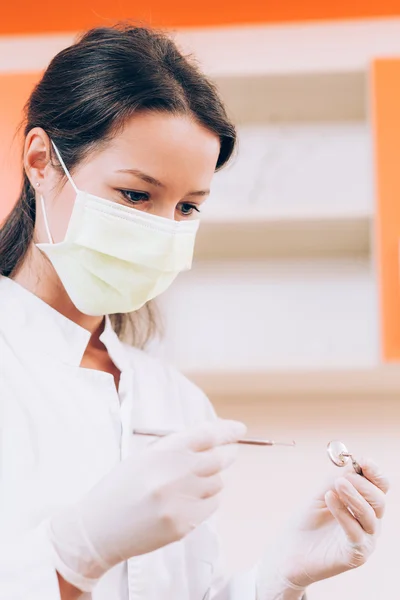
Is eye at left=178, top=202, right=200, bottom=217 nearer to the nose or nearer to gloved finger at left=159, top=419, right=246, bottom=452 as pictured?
the nose

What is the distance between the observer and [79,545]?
2.85ft

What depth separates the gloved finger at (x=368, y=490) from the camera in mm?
1126

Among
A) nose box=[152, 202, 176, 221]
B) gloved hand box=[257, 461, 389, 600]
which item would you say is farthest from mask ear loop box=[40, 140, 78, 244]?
gloved hand box=[257, 461, 389, 600]

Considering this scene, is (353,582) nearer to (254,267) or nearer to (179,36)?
(254,267)

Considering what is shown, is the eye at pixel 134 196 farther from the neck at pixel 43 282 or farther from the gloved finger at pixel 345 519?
the gloved finger at pixel 345 519

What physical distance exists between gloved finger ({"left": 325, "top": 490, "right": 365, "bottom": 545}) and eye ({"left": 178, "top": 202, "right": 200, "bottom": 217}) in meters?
0.44

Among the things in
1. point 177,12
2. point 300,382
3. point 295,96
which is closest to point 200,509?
point 300,382

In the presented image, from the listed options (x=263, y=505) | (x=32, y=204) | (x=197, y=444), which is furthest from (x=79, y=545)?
(x=263, y=505)

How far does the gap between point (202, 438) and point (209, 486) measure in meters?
0.06

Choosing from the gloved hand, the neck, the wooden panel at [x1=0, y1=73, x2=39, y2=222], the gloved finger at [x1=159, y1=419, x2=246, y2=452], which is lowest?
the gloved hand

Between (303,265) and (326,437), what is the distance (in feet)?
1.35

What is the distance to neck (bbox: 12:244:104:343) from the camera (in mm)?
1231

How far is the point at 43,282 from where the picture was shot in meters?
1.23

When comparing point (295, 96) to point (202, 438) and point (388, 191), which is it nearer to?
point (388, 191)
